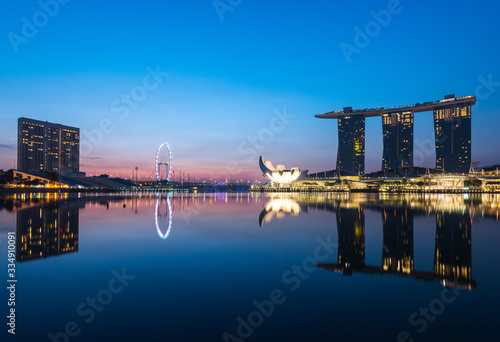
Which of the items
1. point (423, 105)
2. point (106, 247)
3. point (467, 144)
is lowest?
point (106, 247)

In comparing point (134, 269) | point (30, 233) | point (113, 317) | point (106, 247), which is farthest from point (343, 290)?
point (30, 233)

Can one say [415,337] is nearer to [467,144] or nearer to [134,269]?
[134,269]

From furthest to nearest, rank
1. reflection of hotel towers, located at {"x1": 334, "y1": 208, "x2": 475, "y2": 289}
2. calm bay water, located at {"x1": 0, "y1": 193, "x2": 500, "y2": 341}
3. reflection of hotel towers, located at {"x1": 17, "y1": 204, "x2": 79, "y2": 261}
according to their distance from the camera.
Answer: reflection of hotel towers, located at {"x1": 17, "y1": 204, "x2": 79, "y2": 261} < reflection of hotel towers, located at {"x1": 334, "y1": 208, "x2": 475, "y2": 289} < calm bay water, located at {"x1": 0, "y1": 193, "x2": 500, "y2": 341}

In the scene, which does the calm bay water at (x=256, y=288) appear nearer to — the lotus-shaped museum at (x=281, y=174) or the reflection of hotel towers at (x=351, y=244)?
the reflection of hotel towers at (x=351, y=244)

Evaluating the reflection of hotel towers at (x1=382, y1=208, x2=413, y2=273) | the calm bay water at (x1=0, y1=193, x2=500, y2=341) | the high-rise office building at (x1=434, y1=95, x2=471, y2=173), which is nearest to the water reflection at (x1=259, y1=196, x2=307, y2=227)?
the reflection of hotel towers at (x1=382, y1=208, x2=413, y2=273)

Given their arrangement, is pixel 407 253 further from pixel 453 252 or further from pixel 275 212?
pixel 275 212

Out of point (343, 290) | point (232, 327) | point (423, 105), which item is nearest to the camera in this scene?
point (232, 327)

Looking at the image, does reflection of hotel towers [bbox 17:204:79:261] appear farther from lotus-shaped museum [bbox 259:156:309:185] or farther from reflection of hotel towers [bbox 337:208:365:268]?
lotus-shaped museum [bbox 259:156:309:185]

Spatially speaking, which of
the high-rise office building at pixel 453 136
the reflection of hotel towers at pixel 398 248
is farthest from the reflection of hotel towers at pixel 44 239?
the high-rise office building at pixel 453 136
